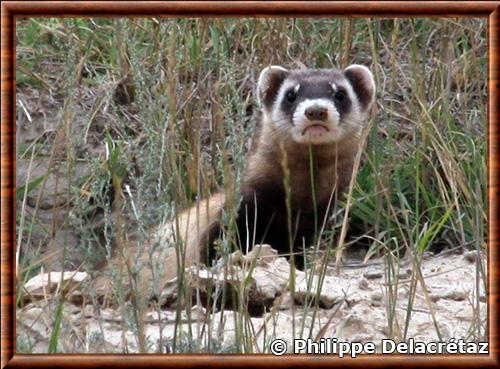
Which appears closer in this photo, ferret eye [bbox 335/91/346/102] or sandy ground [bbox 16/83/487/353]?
sandy ground [bbox 16/83/487/353]

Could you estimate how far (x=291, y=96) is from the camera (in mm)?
4176

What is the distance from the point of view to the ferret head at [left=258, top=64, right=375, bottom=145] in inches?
159

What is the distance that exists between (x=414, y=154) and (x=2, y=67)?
79.5 inches

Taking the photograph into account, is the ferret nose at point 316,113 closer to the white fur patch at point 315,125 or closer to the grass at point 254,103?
the white fur patch at point 315,125

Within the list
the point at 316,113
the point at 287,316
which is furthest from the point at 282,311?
the point at 316,113

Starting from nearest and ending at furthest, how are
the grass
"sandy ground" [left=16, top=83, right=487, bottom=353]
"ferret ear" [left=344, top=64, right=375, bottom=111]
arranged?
"sandy ground" [left=16, top=83, right=487, bottom=353] → the grass → "ferret ear" [left=344, top=64, right=375, bottom=111]

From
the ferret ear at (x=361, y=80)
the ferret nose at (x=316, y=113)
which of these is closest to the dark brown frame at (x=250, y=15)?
the ferret nose at (x=316, y=113)

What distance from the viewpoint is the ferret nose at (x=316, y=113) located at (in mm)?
3984

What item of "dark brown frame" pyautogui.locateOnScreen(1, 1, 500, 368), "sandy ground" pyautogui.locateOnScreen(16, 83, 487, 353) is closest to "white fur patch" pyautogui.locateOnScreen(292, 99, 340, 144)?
A: "sandy ground" pyautogui.locateOnScreen(16, 83, 487, 353)

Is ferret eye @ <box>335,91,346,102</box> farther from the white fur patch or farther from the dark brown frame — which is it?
the dark brown frame

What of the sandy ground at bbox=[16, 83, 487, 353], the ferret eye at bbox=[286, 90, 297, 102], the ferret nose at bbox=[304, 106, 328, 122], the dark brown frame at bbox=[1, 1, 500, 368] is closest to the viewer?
the dark brown frame at bbox=[1, 1, 500, 368]

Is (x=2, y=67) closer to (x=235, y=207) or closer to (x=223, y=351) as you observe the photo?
(x=235, y=207)
